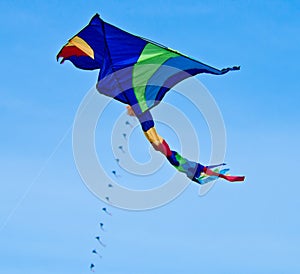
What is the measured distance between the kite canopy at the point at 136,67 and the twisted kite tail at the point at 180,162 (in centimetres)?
69

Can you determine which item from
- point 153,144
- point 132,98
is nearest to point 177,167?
point 153,144

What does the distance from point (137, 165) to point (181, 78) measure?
116 inches

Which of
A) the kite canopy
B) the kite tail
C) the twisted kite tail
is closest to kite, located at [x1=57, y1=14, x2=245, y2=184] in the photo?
the kite canopy

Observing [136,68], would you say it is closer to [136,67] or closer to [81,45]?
[136,67]

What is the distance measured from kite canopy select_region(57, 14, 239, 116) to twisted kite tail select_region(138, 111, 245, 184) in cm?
69

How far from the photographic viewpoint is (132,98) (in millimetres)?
21266

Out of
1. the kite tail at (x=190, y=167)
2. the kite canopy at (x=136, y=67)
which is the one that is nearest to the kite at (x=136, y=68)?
the kite canopy at (x=136, y=67)

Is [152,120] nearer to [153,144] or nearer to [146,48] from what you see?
[153,144]

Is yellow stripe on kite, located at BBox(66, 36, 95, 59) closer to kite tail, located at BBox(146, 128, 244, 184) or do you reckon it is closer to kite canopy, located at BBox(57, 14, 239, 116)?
kite canopy, located at BBox(57, 14, 239, 116)

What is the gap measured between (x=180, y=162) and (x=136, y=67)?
324cm

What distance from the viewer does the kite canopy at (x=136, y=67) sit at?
21.4 meters

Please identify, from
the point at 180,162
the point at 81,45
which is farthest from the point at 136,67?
the point at 180,162

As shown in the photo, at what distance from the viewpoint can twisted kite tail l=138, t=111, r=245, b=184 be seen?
20016 mm

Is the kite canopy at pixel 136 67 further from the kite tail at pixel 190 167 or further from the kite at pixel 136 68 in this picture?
the kite tail at pixel 190 167
